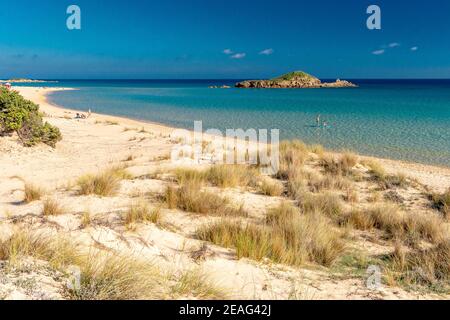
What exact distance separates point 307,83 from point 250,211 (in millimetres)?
88086

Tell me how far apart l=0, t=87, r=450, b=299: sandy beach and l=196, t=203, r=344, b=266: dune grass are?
13cm

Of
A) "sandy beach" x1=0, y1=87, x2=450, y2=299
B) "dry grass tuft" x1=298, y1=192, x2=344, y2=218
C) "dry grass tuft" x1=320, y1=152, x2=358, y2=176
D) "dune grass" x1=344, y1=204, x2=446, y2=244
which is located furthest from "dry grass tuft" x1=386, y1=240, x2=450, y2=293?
"dry grass tuft" x1=320, y1=152, x2=358, y2=176

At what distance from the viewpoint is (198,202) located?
19.1 ft

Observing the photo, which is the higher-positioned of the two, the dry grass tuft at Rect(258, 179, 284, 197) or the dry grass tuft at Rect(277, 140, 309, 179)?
the dry grass tuft at Rect(277, 140, 309, 179)

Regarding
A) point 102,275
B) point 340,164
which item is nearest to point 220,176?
point 340,164

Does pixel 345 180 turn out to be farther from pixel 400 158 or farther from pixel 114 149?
pixel 114 149

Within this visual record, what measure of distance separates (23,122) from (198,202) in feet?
25.3

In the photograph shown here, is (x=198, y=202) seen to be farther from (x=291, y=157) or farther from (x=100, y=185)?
(x=291, y=157)

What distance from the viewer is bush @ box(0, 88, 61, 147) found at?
10.6m

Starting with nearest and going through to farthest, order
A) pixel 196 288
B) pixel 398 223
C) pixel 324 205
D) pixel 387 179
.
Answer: pixel 196 288 < pixel 398 223 < pixel 324 205 < pixel 387 179

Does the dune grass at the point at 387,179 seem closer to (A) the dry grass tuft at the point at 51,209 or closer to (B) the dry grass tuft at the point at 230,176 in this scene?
(B) the dry grass tuft at the point at 230,176

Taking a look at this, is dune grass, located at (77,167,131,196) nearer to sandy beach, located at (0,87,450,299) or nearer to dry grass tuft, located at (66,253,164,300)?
sandy beach, located at (0,87,450,299)

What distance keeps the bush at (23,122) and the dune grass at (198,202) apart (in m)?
6.72

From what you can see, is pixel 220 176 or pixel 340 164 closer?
pixel 220 176
